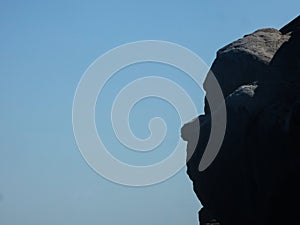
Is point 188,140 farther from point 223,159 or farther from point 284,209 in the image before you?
point 284,209

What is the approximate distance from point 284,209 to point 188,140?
39.0 feet

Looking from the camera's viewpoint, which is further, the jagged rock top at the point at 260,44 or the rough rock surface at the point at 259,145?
the jagged rock top at the point at 260,44

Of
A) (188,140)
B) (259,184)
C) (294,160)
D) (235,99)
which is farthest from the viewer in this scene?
(188,140)

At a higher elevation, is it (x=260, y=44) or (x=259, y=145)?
(x=260, y=44)

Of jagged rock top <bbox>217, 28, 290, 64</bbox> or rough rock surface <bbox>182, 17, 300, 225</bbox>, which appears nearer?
rough rock surface <bbox>182, 17, 300, 225</bbox>

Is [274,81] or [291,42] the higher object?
[291,42]

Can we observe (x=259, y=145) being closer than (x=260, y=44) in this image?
Yes

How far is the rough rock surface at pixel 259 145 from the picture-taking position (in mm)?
29438

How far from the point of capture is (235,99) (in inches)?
1308

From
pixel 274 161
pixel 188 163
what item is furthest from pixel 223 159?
pixel 188 163

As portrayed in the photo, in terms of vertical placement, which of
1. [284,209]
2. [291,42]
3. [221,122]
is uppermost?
[291,42]

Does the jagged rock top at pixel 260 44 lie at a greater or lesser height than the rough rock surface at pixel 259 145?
greater

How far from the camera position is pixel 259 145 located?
30656 mm

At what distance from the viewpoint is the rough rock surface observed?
29438 millimetres
